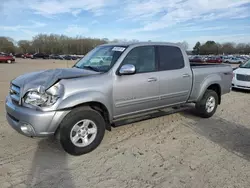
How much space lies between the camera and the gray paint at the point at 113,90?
3.34m

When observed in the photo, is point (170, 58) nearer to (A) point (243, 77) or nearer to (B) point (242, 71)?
(A) point (243, 77)

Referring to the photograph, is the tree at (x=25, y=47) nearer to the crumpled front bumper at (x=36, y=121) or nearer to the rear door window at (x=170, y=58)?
the rear door window at (x=170, y=58)

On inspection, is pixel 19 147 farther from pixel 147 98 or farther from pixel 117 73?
pixel 147 98

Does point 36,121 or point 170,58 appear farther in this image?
point 170,58

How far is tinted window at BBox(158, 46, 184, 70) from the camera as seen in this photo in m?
4.72

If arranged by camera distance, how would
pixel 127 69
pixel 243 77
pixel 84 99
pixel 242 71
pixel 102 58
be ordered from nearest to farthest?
pixel 84 99, pixel 127 69, pixel 102 58, pixel 243 77, pixel 242 71

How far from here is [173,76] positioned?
4805mm

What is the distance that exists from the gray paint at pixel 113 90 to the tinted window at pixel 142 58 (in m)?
0.10

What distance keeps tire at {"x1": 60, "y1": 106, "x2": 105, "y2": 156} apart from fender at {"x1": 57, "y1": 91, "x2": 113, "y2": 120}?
0.53ft

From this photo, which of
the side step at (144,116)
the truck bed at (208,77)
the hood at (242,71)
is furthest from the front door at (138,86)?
the hood at (242,71)

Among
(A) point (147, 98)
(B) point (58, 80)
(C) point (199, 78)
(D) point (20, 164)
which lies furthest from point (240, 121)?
(D) point (20, 164)

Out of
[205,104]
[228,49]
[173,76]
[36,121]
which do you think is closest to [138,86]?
[173,76]

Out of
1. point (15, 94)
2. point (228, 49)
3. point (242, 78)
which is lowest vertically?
point (242, 78)

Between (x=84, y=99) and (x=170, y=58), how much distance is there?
2.35 metres
